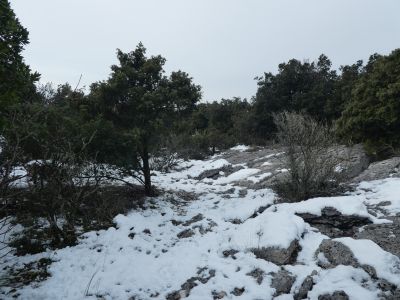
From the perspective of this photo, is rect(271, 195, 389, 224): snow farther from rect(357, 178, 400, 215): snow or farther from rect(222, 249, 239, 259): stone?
rect(222, 249, 239, 259): stone

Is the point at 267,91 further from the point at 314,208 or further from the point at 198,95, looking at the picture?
the point at 314,208

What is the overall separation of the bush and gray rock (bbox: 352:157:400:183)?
1.55 meters

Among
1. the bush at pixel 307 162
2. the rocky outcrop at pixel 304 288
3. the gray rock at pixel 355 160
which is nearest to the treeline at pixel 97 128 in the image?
the gray rock at pixel 355 160

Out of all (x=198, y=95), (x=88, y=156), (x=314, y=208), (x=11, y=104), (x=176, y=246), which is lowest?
(x=176, y=246)

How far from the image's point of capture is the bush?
383 inches

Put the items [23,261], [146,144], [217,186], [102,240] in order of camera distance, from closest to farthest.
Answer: [23,261], [102,240], [146,144], [217,186]

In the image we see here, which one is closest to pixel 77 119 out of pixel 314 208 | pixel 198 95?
pixel 198 95

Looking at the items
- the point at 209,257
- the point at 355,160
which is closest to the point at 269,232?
the point at 209,257

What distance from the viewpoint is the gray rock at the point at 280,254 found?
20.9ft

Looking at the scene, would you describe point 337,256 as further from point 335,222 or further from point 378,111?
point 378,111

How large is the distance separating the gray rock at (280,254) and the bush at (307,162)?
10.9 feet

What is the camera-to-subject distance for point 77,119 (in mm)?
9852

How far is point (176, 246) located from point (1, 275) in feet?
12.4

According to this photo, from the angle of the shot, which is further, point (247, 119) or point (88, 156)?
point (247, 119)
